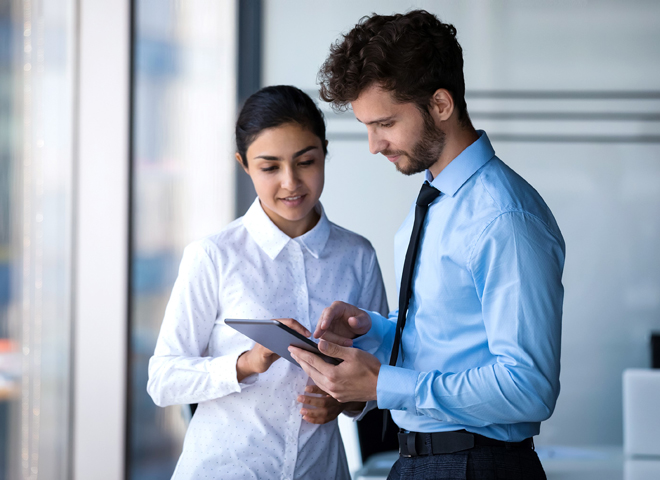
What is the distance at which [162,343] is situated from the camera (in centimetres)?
149

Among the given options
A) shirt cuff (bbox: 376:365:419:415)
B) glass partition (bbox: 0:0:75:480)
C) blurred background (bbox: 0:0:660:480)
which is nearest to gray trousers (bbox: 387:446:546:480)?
shirt cuff (bbox: 376:365:419:415)

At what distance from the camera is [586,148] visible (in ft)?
10.2

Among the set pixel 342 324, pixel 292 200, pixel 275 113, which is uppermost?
pixel 275 113

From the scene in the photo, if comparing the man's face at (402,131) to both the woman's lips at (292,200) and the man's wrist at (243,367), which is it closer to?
the woman's lips at (292,200)

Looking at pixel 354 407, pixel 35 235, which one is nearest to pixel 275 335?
pixel 354 407

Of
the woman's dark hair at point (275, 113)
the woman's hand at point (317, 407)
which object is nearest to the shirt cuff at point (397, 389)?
the woman's hand at point (317, 407)

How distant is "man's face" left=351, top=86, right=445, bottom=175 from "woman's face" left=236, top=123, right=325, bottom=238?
256 mm

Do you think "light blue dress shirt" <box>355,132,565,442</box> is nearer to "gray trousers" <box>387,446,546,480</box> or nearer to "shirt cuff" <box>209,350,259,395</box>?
"gray trousers" <box>387,446,546,480</box>

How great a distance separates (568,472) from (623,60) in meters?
1.94

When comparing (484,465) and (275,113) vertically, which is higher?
(275,113)

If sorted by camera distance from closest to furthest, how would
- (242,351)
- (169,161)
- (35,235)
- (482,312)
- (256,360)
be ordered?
(482,312) → (256,360) → (242,351) → (35,235) → (169,161)

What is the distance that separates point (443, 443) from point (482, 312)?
27 cm

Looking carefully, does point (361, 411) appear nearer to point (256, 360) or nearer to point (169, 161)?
point (256, 360)

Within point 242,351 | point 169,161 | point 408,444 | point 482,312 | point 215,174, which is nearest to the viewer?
point 482,312
